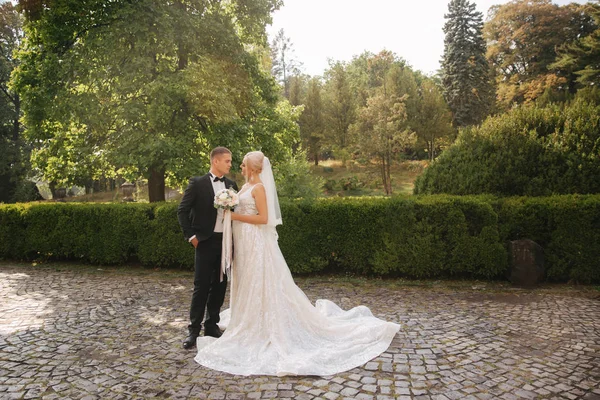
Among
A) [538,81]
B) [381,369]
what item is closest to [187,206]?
[381,369]

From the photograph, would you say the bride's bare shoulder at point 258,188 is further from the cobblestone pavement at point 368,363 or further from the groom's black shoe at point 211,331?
the cobblestone pavement at point 368,363

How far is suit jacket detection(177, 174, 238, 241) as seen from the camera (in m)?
4.83

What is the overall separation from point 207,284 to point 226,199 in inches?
45.2

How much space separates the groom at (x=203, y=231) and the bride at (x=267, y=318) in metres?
0.25

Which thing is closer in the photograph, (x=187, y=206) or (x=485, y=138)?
(x=187, y=206)

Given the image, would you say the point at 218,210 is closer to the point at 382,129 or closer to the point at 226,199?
the point at 226,199

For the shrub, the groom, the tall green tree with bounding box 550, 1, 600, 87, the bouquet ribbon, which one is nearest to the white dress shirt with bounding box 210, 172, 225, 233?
the groom

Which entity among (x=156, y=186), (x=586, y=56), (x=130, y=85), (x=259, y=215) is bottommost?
(x=259, y=215)

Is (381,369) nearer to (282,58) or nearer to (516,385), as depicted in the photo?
(516,385)

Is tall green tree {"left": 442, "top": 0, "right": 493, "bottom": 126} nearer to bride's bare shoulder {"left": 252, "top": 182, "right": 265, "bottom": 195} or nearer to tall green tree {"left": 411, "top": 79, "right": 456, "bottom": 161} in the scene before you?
tall green tree {"left": 411, "top": 79, "right": 456, "bottom": 161}

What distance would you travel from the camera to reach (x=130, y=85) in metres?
10.6

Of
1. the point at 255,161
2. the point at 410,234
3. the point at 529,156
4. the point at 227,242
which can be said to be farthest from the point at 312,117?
the point at 227,242

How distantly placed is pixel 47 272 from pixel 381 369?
28.2 feet

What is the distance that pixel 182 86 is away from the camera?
33.3ft
